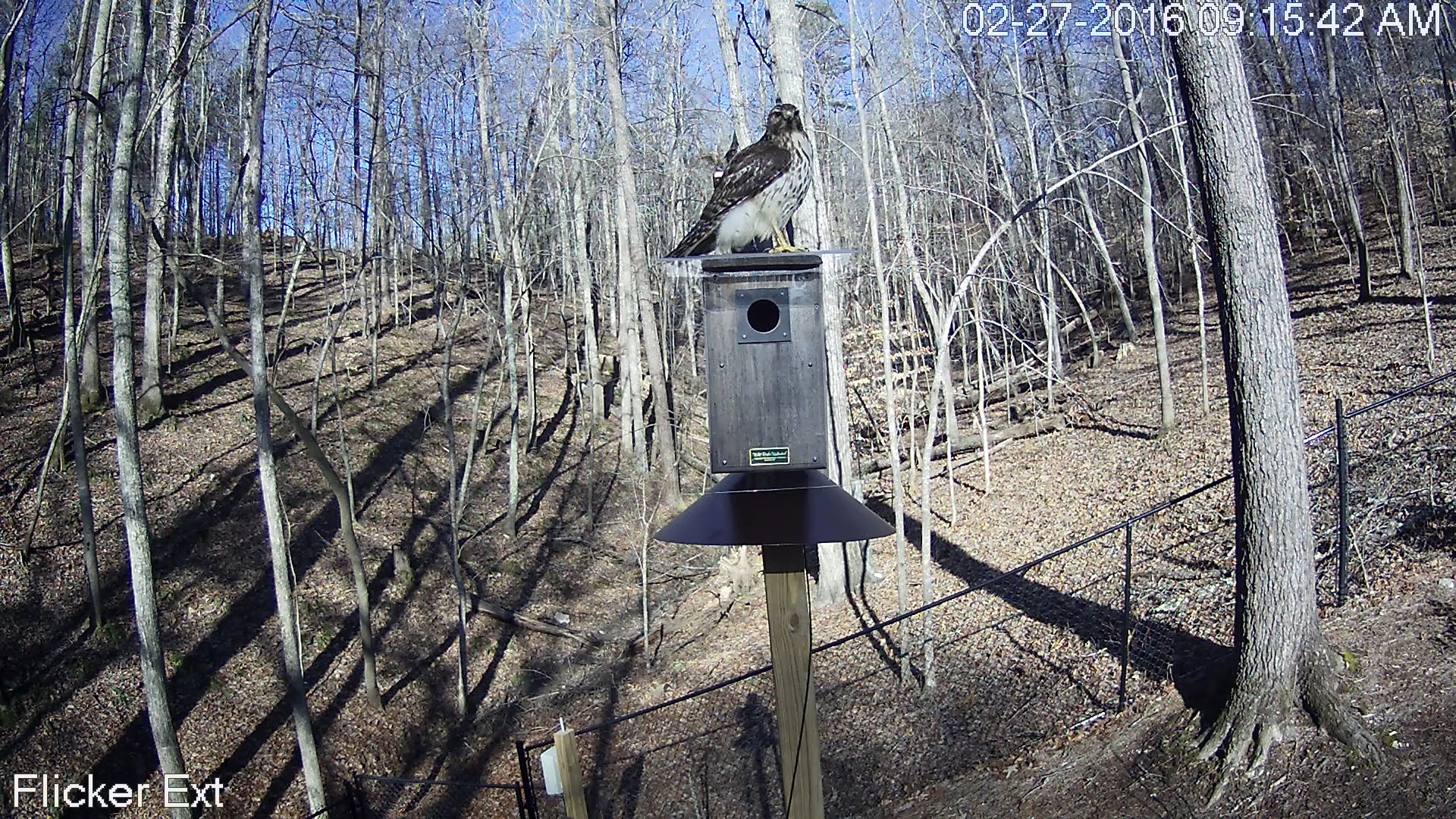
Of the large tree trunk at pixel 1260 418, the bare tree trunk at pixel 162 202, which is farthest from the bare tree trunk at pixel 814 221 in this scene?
the bare tree trunk at pixel 162 202

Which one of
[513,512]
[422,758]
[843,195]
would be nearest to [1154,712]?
[422,758]

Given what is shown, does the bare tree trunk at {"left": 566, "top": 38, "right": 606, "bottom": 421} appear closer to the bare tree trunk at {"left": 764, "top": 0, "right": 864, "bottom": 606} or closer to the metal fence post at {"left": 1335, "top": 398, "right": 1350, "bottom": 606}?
the bare tree trunk at {"left": 764, "top": 0, "right": 864, "bottom": 606}

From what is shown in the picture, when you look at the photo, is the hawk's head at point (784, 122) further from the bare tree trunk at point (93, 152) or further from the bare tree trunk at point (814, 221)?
the bare tree trunk at point (93, 152)

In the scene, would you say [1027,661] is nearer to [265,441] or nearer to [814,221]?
[814,221]

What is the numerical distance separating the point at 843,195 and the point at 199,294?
19.3 m

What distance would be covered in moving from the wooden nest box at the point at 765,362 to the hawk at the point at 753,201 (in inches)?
27.5

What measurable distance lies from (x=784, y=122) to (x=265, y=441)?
6.38 metres

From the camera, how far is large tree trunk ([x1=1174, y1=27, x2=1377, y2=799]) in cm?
539

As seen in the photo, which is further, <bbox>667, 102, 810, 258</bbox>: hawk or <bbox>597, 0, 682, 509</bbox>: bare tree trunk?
<bbox>597, 0, 682, 509</bbox>: bare tree trunk

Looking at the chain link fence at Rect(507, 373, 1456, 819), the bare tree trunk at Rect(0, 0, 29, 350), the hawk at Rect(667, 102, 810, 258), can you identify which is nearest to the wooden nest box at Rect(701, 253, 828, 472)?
the hawk at Rect(667, 102, 810, 258)

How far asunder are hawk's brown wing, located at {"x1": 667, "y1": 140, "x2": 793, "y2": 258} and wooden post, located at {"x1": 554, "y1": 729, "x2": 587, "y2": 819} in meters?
2.80

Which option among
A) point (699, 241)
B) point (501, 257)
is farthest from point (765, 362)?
point (501, 257)

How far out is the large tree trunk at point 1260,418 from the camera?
5.39m

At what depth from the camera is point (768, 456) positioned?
142 inches
